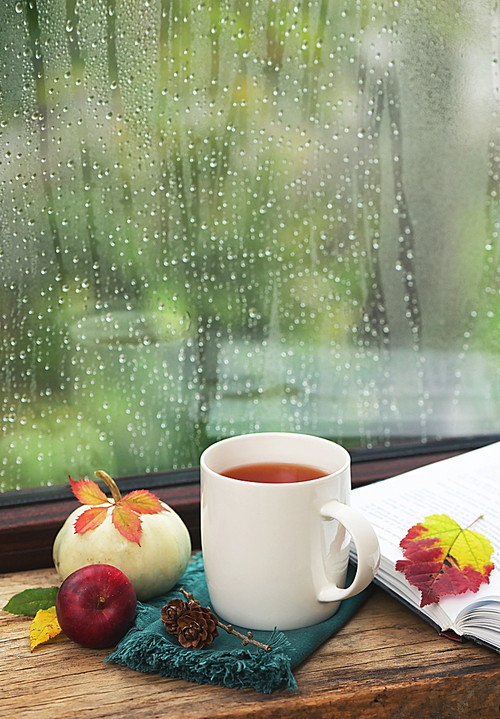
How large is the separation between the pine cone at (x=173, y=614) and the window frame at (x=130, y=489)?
214mm

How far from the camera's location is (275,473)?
0.60m

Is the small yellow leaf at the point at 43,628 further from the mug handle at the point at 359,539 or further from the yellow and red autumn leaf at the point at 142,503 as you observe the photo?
the mug handle at the point at 359,539

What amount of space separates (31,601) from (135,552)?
114 mm

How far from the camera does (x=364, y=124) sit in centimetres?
82

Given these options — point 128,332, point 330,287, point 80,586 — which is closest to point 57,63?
point 128,332

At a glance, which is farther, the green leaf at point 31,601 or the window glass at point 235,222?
the window glass at point 235,222

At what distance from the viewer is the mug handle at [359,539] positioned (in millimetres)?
506

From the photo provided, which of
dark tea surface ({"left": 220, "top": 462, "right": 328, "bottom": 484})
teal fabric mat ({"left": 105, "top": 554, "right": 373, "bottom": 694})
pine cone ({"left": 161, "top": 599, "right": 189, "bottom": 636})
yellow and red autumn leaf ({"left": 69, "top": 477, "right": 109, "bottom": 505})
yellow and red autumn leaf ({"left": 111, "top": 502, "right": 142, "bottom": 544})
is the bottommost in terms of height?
teal fabric mat ({"left": 105, "top": 554, "right": 373, "bottom": 694})

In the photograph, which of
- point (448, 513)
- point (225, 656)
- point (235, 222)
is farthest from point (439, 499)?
point (235, 222)

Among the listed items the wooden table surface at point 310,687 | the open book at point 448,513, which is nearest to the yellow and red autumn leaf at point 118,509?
the wooden table surface at point 310,687

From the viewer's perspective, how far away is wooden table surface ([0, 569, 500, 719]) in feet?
1.54

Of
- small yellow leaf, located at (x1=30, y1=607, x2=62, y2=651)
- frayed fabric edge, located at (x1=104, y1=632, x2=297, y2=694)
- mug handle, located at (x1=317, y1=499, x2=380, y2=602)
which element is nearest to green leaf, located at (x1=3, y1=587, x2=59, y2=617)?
small yellow leaf, located at (x1=30, y1=607, x2=62, y2=651)

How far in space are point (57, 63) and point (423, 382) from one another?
0.64m

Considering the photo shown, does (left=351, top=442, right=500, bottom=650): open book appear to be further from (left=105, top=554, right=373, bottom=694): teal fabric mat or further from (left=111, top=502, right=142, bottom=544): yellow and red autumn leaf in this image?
(left=111, top=502, right=142, bottom=544): yellow and red autumn leaf
